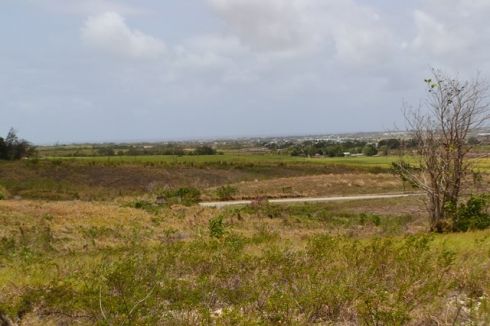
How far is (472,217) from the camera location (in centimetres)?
1541

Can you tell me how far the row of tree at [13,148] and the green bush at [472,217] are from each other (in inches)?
2251

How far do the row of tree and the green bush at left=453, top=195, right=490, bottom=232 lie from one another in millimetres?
57181

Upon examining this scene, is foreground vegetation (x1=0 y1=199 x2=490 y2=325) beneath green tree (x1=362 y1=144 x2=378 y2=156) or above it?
above

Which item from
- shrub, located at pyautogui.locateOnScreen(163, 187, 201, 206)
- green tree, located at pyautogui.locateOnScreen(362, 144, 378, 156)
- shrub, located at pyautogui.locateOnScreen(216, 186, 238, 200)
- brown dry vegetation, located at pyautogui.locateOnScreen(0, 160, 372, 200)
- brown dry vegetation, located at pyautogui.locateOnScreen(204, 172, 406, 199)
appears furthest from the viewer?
green tree, located at pyautogui.locateOnScreen(362, 144, 378, 156)

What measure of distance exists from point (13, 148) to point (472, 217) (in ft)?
194

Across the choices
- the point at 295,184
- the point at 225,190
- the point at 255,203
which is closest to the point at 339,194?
the point at 295,184

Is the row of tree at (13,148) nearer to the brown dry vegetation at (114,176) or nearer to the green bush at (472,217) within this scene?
the brown dry vegetation at (114,176)

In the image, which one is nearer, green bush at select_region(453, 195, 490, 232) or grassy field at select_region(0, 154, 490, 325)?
grassy field at select_region(0, 154, 490, 325)

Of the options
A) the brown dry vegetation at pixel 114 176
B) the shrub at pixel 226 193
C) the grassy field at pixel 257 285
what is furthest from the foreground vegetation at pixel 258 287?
the brown dry vegetation at pixel 114 176

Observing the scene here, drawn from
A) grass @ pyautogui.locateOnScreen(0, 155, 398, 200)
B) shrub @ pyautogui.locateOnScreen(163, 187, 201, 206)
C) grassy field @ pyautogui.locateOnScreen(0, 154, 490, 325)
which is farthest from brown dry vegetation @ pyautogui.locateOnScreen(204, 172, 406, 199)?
grassy field @ pyautogui.locateOnScreen(0, 154, 490, 325)

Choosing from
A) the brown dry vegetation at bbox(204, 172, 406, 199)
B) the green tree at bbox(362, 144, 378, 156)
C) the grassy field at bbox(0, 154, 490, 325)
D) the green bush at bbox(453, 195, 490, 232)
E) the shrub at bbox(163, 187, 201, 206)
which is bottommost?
the brown dry vegetation at bbox(204, 172, 406, 199)

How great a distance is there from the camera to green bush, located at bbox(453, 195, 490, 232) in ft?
49.6

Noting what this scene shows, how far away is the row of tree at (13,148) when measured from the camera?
61.4m

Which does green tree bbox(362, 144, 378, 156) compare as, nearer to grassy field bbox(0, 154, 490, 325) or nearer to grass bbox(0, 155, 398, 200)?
grass bbox(0, 155, 398, 200)
